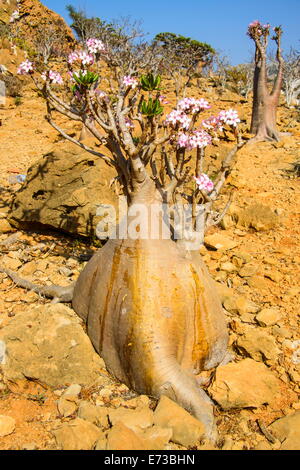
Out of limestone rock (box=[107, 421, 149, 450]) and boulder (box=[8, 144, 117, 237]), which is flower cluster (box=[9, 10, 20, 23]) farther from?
limestone rock (box=[107, 421, 149, 450])

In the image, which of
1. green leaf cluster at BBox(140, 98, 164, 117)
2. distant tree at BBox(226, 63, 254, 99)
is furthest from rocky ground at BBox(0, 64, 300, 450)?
distant tree at BBox(226, 63, 254, 99)

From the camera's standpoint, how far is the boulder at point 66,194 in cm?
380

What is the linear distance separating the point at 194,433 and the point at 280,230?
3.05m

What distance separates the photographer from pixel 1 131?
8.31m

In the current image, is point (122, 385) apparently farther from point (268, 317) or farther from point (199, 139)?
point (199, 139)

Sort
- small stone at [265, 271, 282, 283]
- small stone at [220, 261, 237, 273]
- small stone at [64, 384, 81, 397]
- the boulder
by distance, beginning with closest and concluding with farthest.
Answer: small stone at [64, 384, 81, 397]
small stone at [265, 271, 282, 283]
small stone at [220, 261, 237, 273]
the boulder

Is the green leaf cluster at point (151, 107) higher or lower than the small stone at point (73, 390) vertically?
higher

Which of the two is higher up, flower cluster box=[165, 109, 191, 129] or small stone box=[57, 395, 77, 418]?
flower cluster box=[165, 109, 191, 129]

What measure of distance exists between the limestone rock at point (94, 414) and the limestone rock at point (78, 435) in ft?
0.25

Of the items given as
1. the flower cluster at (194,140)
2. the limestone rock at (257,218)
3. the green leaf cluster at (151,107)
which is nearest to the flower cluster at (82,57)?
the green leaf cluster at (151,107)

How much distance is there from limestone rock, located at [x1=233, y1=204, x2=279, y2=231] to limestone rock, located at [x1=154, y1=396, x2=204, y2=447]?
2.86 metres

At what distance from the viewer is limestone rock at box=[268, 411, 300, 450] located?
1.88 metres

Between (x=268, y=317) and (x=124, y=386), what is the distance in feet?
4.16

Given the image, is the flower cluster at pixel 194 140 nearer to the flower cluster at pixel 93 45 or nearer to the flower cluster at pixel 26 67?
the flower cluster at pixel 93 45
